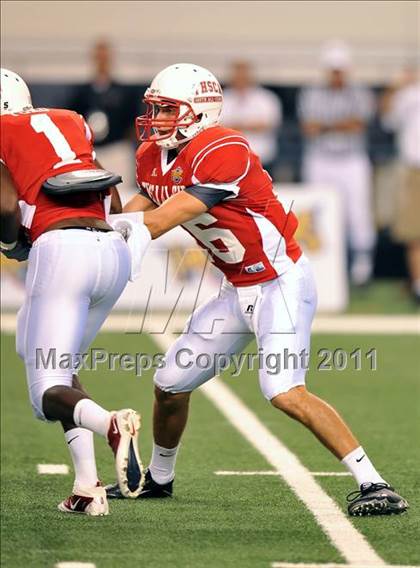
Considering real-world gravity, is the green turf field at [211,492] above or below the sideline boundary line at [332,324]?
above

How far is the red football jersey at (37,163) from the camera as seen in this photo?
4.68 metres

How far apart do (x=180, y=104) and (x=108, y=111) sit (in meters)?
6.75

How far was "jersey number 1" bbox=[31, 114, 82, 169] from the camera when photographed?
4.73 meters

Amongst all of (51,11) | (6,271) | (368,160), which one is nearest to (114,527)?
(6,271)

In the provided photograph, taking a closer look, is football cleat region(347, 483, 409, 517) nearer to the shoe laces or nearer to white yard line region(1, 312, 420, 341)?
the shoe laces

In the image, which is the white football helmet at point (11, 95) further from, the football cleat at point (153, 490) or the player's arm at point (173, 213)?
the football cleat at point (153, 490)

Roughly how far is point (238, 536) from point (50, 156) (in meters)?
1.38

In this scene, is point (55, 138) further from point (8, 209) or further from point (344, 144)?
point (344, 144)

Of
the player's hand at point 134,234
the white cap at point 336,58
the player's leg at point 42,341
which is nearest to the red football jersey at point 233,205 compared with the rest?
the player's hand at point 134,234

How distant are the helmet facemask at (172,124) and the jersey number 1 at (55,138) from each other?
44 cm

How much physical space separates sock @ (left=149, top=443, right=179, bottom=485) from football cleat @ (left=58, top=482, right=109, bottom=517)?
1.49ft

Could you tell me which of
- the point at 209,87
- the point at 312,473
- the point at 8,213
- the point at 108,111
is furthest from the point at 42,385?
the point at 108,111

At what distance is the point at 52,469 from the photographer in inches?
225

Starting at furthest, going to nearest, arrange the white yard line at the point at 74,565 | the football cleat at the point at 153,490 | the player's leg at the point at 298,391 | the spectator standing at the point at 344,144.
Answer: the spectator standing at the point at 344,144 → the football cleat at the point at 153,490 → the player's leg at the point at 298,391 → the white yard line at the point at 74,565
